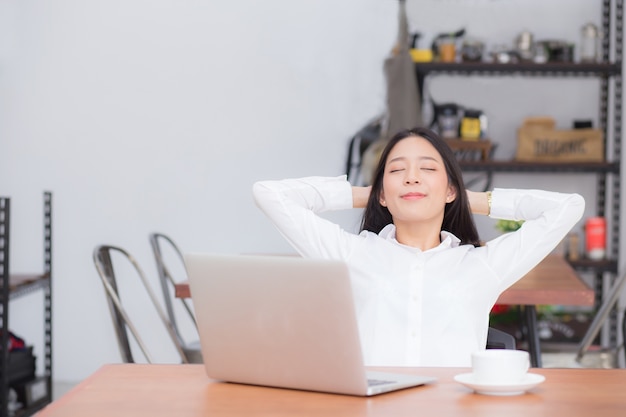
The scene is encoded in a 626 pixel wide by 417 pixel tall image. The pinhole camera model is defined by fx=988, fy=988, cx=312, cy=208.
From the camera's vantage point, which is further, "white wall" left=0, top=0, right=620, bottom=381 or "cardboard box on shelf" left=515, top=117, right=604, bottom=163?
"white wall" left=0, top=0, right=620, bottom=381

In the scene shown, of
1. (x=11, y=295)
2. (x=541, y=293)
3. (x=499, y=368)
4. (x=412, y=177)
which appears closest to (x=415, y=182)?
(x=412, y=177)

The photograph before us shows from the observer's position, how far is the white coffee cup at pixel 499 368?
1244 millimetres

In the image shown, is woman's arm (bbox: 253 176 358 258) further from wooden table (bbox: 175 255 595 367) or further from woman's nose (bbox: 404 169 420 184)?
wooden table (bbox: 175 255 595 367)

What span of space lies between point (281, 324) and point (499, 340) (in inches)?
25.6

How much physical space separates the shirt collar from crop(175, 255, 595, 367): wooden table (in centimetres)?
87

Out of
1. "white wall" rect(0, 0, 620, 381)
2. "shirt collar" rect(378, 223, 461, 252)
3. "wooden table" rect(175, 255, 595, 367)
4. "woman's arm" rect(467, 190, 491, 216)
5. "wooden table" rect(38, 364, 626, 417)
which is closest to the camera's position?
"wooden table" rect(38, 364, 626, 417)

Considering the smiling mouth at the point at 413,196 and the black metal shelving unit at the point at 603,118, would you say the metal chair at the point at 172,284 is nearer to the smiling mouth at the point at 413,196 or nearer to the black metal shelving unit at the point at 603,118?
the smiling mouth at the point at 413,196

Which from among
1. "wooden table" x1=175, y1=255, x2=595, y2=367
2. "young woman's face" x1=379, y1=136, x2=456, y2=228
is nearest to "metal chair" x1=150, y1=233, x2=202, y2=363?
"wooden table" x1=175, y1=255, x2=595, y2=367

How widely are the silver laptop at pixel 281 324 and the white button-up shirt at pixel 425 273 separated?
377 mm

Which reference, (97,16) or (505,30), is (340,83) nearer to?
(505,30)

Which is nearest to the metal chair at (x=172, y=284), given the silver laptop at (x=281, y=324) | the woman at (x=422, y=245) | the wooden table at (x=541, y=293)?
the wooden table at (x=541, y=293)

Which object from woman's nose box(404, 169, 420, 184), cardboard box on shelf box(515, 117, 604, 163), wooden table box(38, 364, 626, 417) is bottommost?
wooden table box(38, 364, 626, 417)

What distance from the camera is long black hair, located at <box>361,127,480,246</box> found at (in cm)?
189

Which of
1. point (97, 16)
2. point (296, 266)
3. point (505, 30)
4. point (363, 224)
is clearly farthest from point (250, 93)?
point (296, 266)
